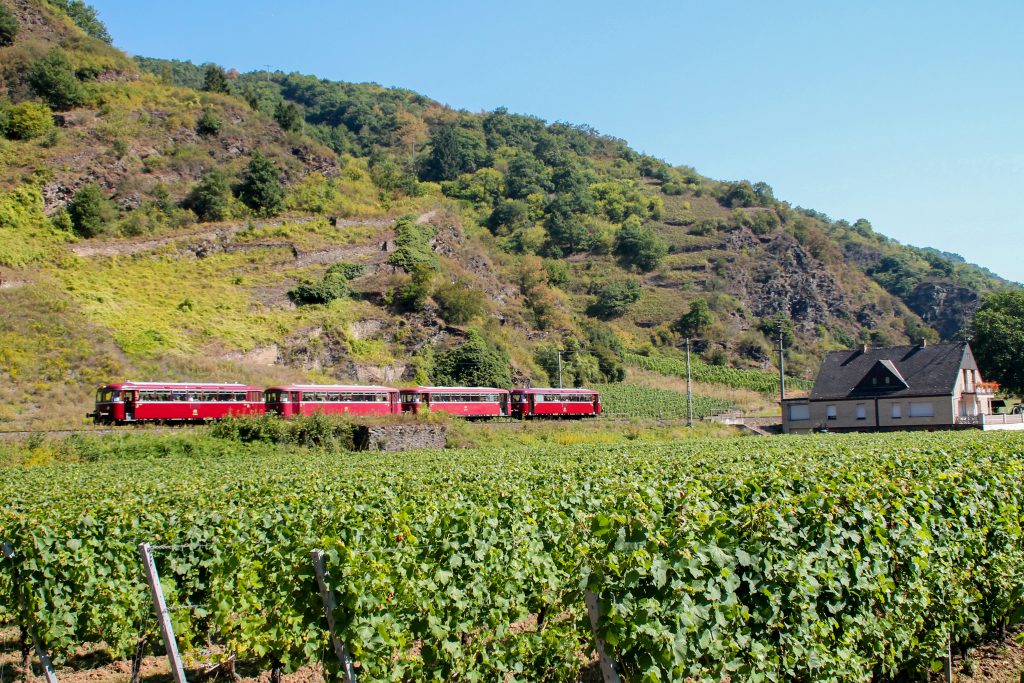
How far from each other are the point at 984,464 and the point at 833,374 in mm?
52526

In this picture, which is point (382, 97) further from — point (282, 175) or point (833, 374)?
point (833, 374)

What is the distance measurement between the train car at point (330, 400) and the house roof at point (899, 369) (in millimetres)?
35207

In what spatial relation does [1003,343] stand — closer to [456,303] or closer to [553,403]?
[553,403]

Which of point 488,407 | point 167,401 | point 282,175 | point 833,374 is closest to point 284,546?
point 167,401

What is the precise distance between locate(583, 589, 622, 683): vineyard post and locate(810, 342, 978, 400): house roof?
5740 cm

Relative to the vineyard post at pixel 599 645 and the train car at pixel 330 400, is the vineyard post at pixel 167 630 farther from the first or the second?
the train car at pixel 330 400

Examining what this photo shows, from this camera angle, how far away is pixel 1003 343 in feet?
241

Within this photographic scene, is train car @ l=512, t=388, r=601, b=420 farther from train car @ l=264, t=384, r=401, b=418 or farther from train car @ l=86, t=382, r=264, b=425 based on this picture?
train car @ l=86, t=382, r=264, b=425

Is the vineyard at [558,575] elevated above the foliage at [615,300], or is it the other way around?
the foliage at [615,300]

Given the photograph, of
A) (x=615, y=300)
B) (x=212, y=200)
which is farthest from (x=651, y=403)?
(x=212, y=200)

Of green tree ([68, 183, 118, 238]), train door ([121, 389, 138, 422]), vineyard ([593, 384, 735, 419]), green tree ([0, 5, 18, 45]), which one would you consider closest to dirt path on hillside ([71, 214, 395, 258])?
green tree ([68, 183, 118, 238])

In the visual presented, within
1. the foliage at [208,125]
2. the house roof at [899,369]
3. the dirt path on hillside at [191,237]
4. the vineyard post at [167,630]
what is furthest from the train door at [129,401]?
the foliage at [208,125]

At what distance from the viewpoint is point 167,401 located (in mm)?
39312

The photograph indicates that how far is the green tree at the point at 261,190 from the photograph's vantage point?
7412 centimetres
